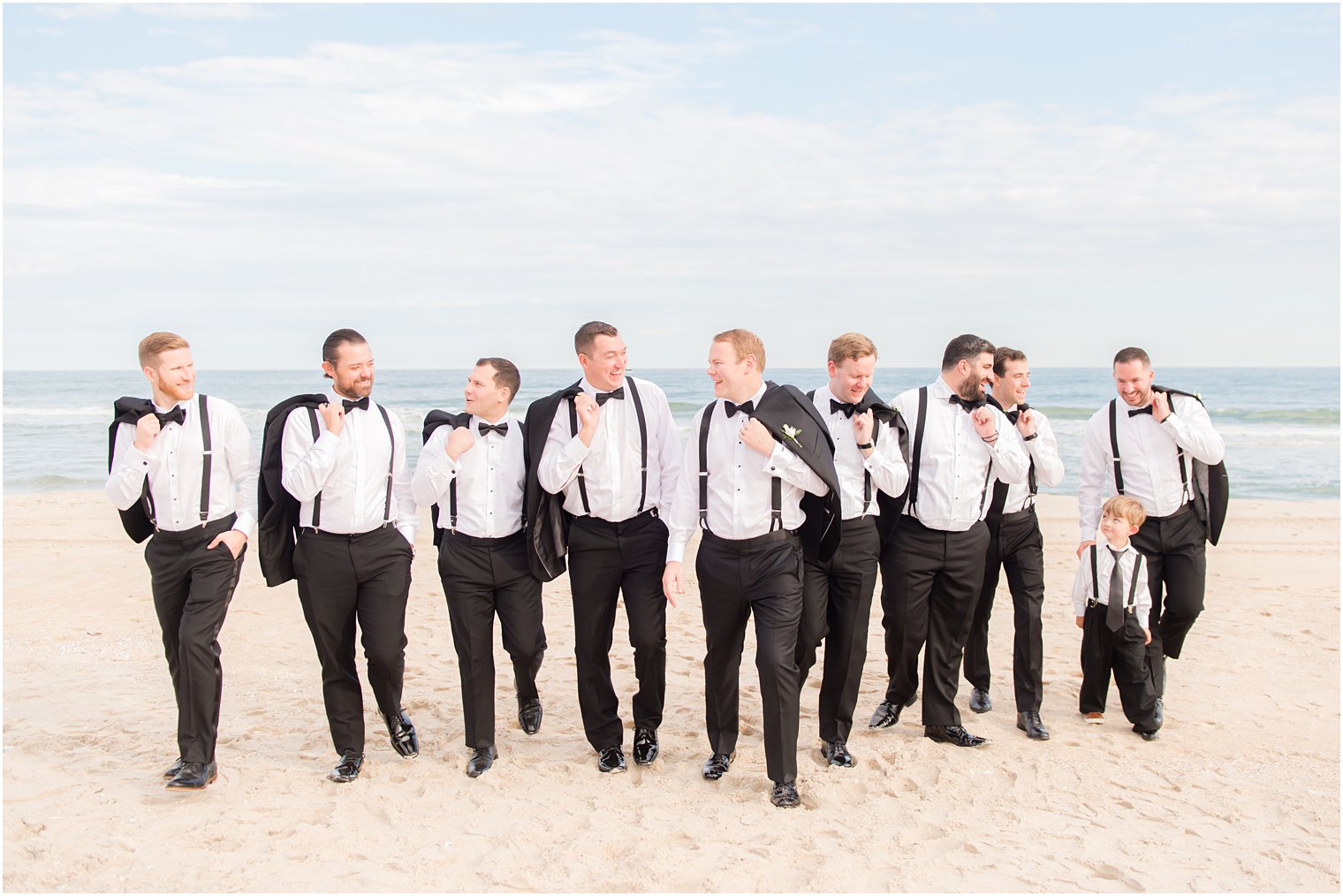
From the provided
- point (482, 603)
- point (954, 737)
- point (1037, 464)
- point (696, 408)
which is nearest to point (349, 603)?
point (482, 603)

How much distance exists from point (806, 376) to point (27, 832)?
2129 inches

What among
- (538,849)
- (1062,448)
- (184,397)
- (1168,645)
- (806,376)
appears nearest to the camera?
(538,849)

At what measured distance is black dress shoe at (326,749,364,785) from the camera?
16.6 ft

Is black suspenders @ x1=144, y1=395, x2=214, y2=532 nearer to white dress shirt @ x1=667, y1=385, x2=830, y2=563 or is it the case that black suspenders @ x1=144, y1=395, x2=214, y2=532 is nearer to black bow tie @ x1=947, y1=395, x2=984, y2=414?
white dress shirt @ x1=667, y1=385, x2=830, y2=563

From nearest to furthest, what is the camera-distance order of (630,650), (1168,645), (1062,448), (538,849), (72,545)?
(538,849), (1168,645), (630,650), (72,545), (1062,448)

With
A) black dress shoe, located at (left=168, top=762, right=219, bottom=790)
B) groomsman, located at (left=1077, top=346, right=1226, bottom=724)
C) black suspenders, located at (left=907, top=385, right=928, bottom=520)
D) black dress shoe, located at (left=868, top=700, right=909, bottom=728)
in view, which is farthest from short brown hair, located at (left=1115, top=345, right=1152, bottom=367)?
black dress shoe, located at (left=168, top=762, right=219, bottom=790)

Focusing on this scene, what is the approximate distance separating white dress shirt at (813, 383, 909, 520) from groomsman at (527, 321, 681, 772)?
0.85 meters

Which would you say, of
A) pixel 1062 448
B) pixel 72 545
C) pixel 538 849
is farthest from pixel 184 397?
pixel 1062 448

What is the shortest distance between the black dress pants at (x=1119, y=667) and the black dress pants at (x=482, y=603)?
315 centimetres

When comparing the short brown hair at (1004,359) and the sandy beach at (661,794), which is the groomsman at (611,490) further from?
the short brown hair at (1004,359)

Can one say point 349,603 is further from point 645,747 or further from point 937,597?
point 937,597

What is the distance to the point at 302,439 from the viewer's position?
195 inches

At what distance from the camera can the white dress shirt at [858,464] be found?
5074 millimetres

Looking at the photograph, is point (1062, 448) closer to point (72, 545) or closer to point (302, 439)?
point (72, 545)
